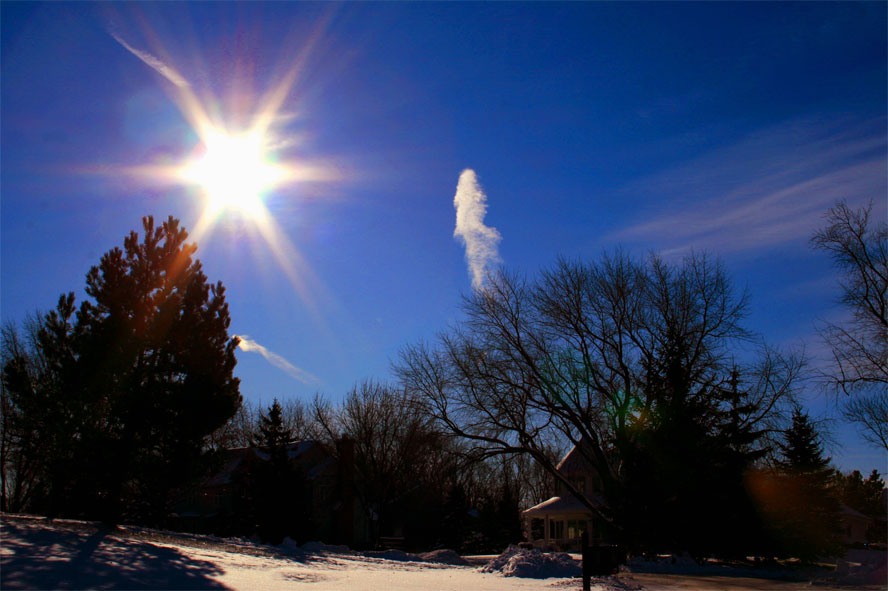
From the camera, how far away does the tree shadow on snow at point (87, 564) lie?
309 inches

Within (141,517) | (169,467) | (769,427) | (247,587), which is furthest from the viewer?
(141,517)

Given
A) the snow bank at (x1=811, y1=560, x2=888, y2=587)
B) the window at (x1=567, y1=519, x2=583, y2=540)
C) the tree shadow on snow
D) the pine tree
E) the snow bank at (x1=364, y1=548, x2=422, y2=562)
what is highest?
the pine tree

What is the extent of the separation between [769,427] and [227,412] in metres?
22.4

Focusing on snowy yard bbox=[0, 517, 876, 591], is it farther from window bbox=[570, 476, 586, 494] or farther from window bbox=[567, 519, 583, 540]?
window bbox=[570, 476, 586, 494]

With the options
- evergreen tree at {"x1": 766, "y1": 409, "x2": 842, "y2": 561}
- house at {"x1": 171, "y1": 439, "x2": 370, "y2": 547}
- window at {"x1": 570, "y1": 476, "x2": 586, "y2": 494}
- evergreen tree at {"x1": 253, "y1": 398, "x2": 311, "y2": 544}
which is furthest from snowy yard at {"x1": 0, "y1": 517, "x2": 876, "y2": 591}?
house at {"x1": 171, "y1": 439, "x2": 370, "y2": 547}

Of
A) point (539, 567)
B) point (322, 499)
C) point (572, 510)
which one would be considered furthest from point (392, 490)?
point (539, 567)

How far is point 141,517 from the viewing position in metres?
29.6

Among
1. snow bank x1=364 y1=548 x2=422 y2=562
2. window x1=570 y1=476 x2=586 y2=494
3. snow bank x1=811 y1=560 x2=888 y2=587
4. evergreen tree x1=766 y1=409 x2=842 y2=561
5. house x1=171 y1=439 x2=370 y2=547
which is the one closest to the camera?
snow bank x1=811 y1=560 x2=888 y2=587

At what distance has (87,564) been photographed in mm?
9039

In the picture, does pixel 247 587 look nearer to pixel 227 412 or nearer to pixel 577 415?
pixel 227 412

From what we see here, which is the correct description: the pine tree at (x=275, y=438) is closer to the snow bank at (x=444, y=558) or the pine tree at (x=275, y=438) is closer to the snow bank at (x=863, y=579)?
the snow bank at (x=444, y=558)

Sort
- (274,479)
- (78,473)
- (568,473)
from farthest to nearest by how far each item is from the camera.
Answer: (568,473) < (274,479) < (78,473)

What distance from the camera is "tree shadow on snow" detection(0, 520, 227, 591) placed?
784cm

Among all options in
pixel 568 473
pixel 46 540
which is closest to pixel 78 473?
pixel 46 540
